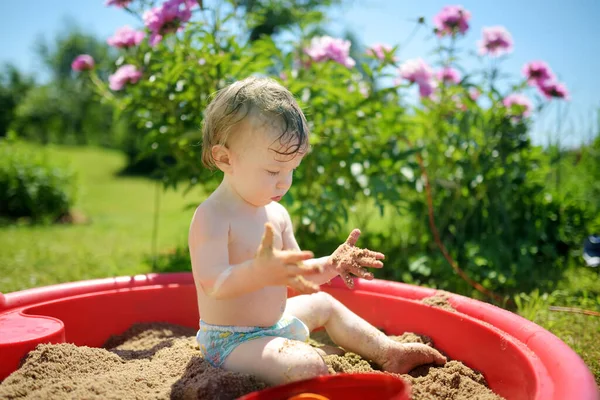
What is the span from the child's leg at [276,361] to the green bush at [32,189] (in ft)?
17.2

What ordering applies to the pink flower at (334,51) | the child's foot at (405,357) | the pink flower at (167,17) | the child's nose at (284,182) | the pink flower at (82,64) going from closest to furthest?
the child's nose at (284,182)
the child's foot at (405,357)
the pink flower at (167,17)
the pink flower at (334,51)
the pink flower at (82,64)

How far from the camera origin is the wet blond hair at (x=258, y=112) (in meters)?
1.36

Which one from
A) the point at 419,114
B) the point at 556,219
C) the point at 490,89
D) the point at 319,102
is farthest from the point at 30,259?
the point at 556,219

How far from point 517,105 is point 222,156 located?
231 cm

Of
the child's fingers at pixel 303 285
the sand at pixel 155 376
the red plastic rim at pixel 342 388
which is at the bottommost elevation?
the sand at pixel 155 376

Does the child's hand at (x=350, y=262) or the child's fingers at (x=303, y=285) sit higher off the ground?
the child's fingers at (x=303, y=285)

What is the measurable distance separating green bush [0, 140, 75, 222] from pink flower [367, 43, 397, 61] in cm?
457

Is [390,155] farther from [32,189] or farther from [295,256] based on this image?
[32,189]

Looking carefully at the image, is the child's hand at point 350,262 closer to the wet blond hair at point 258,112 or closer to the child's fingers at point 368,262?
the child's fingers at point 368,262

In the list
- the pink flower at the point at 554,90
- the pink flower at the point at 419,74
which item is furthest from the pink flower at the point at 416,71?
the pink flower at the point at 554,90

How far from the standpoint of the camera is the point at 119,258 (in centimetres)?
380

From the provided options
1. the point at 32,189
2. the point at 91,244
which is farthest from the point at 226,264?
the point at 32,189

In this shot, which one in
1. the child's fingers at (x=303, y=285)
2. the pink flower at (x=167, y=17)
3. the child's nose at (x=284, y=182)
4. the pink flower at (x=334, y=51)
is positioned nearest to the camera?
the child's fingers at (x=303, y=285)

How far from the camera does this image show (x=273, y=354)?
1.35 meters
